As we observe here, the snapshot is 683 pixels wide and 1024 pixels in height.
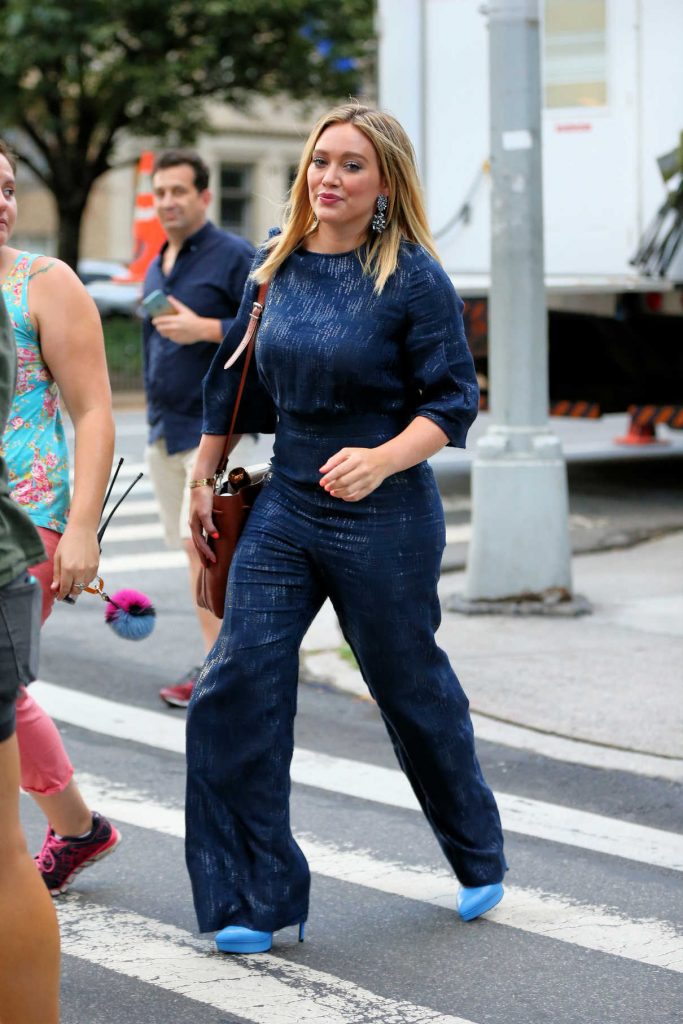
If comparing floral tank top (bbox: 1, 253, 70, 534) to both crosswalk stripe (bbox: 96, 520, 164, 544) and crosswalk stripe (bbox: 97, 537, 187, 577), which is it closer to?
crosswalk stripe (bbox: 97, 537, 187, 577)

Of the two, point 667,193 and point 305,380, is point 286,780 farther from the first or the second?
point 667,193

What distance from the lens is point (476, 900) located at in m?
4.13

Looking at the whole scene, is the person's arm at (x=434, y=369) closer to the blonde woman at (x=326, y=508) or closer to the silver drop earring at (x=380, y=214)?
the blonde woman at (x=326, y=508)

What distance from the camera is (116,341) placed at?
24688 mm

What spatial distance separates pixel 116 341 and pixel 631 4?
48.2 ft

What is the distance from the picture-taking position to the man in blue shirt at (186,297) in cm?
651

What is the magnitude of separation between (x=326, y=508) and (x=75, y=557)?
1.94ft

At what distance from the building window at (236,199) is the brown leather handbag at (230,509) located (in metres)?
37.6

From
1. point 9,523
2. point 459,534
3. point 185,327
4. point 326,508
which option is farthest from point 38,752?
point 459,534

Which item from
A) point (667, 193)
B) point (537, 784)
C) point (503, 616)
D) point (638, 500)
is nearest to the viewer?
point (537, 784)

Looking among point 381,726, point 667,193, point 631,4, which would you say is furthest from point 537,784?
point 631,4

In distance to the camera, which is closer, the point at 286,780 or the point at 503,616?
the point at 286,780

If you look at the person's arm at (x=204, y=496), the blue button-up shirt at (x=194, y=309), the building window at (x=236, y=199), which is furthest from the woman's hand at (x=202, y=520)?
the building window at (x=236, y=199)

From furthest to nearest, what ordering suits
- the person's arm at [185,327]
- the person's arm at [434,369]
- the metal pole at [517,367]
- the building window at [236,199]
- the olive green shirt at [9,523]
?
the building window at [236,199], the metal pole at [517,367], the person's arm at [185,327], the person's arm at [434,369], the olive green shirt at [9,523]
